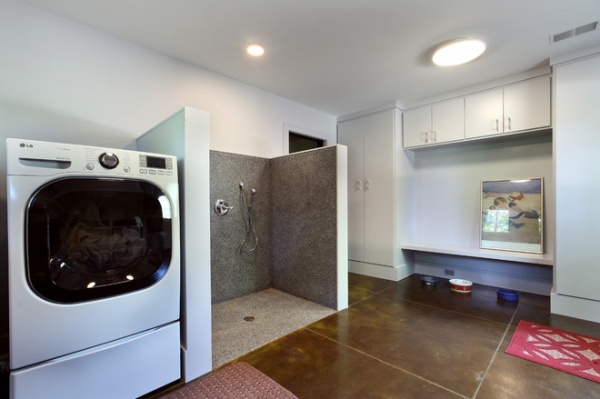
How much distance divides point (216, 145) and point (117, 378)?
207 cm

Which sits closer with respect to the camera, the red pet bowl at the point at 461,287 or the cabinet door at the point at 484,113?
the cabinet door at the point at 484,113

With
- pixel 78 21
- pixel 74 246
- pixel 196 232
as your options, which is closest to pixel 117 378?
pixel 74 246

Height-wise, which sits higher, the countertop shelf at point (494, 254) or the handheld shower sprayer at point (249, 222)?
the handheld shower sprayer at point (249, 222)

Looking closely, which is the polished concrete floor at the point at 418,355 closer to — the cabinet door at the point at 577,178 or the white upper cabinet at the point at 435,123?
the cabinet door at the point at 577,178

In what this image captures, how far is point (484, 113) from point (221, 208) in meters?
3.13

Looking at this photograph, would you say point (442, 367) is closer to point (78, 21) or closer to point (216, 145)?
point (216, 145)

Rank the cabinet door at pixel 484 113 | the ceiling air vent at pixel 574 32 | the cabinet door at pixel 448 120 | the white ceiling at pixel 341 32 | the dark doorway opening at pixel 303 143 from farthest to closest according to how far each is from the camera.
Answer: the dark doorway opening at pixel 303 143 < the cabinet door at pixel 448 120 < the cabinet door at pixel 484 113 < the ceiling air vent at pixel 574 32 < the white ceiling at pixel 341 32

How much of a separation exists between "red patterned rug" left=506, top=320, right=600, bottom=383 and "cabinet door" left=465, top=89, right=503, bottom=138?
2.03 meters

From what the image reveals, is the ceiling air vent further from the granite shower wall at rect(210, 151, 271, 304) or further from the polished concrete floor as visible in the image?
the granite shower wall at rect(210, 151, 271, 304)

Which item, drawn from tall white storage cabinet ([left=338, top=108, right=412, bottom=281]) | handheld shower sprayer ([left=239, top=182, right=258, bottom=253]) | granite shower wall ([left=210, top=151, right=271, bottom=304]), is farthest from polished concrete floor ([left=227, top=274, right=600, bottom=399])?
handheld shower sprayer ([left=239, top=182, right=258, bottom=253])

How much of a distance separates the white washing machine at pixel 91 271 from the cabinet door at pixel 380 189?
2.84 meters

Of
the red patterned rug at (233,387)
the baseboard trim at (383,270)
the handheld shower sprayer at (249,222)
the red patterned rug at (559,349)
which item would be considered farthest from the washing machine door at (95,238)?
the baseboard trim at (383,270)

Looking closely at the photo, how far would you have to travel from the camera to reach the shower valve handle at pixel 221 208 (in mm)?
2786

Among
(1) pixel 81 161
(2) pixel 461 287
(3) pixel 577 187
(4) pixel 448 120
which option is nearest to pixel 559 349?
(2) pixel 461 287
